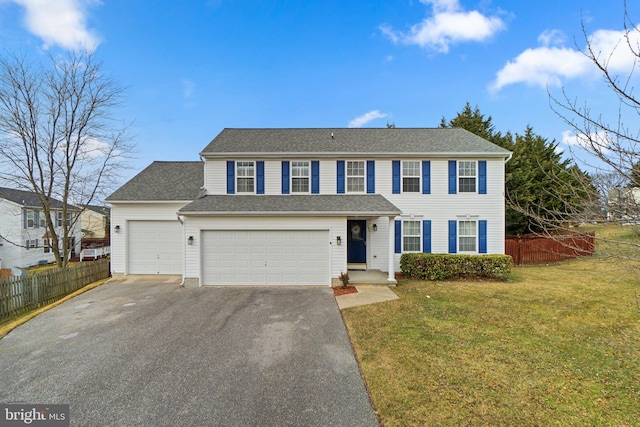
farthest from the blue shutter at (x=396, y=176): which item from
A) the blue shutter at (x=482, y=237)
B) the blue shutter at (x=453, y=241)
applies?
the blue shutter at (x=482, y=237)

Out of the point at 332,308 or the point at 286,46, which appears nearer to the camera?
the point at 332,308

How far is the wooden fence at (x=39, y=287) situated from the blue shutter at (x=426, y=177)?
47.3 ft

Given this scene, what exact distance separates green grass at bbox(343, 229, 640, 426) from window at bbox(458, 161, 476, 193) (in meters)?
4.86

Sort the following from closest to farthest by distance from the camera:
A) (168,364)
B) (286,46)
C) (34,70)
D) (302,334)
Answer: (168,364), (302,334), (34,70), (286,46)

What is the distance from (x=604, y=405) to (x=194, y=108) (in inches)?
812

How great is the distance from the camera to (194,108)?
16953 millimetres

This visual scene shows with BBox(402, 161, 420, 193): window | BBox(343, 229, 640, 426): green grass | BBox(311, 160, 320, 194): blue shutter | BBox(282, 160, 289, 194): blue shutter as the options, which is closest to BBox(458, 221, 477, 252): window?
BBox(402, 161, 420, 193): window

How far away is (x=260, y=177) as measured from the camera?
11734 mm

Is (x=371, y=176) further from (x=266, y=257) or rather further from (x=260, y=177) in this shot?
(x=266, y=257)

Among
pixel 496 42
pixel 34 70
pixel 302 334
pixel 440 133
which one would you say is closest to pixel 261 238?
pixel 302 334

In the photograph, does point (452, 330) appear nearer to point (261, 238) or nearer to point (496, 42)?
point (261, 238)

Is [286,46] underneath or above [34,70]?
above

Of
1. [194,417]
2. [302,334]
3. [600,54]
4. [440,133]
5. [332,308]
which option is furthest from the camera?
[440,133]

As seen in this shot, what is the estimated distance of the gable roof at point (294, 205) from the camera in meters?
9.69
